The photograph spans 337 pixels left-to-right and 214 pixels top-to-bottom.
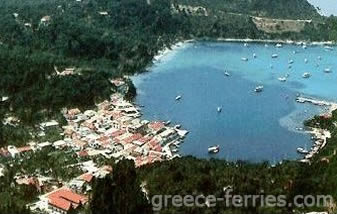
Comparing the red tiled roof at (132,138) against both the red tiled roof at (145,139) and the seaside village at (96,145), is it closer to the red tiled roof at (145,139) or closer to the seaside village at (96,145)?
the seaside village at (96,145)

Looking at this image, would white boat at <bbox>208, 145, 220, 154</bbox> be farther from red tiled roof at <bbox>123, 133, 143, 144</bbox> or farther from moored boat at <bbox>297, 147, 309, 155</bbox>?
moored boat at <bbox>297, 147, 309, 155</bbox>

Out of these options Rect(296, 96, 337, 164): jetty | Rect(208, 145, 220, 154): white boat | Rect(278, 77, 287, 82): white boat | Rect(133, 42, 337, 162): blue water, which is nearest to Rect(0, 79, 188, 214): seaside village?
Rect(133, 42, 337, 162): blue water

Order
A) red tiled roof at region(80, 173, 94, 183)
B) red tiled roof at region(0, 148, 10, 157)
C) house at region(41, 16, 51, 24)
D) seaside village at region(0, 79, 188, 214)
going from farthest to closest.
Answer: house at region(41, 16, 51, 24), red tiled roof at region(0, 148, 10, 157), red tiled roof at region(80, 173, 94, 183), seaside village at region(0, 79, 188, 214)

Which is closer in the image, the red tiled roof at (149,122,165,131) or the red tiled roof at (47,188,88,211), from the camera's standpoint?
the red tiled roof at (47,188,88,211)

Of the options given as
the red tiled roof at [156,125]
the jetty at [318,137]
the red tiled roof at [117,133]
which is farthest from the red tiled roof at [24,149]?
the jetty at [318,137]

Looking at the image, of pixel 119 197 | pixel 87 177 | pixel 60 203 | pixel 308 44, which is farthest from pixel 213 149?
pixel 308 44

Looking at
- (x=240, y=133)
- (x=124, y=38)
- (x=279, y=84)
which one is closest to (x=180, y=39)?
(x=124, y=38)
